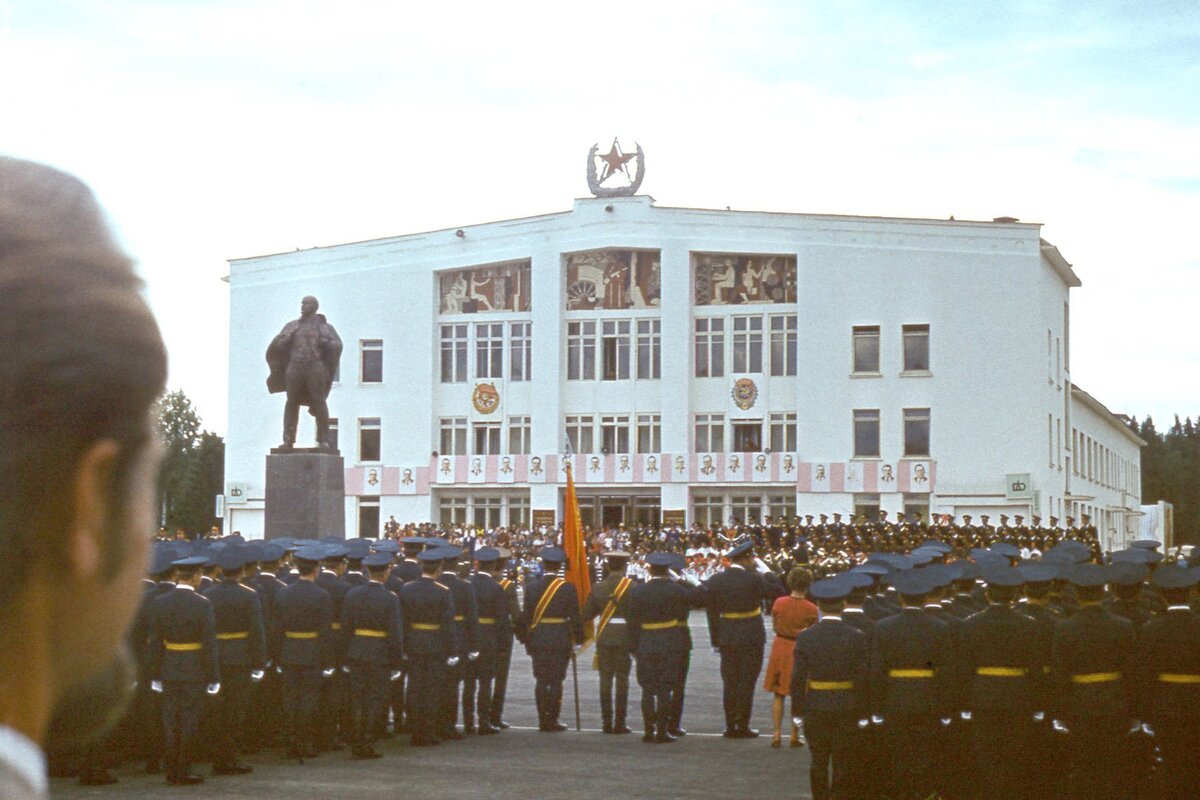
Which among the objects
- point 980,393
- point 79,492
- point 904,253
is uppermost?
point 904,253

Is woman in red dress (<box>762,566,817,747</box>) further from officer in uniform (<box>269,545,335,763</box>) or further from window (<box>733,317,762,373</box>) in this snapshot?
window (<box>733,317,762,373</box>)

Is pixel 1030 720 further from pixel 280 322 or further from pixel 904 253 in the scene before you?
pixel 280 322

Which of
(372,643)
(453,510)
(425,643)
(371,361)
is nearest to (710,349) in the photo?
(453,510)

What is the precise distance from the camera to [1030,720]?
407 inches

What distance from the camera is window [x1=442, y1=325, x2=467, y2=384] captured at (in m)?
52.5

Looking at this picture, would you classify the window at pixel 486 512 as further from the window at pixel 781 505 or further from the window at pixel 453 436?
Result: the window at pixel 781 505

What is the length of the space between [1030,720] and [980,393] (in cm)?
3722

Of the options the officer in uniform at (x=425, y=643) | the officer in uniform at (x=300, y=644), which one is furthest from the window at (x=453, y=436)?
the officer in uniform at (x=300, y=644)

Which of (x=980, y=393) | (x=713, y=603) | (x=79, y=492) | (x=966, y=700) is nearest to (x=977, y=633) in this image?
(x=966, y=700)

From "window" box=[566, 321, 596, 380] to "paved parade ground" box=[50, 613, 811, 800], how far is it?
1358 inches

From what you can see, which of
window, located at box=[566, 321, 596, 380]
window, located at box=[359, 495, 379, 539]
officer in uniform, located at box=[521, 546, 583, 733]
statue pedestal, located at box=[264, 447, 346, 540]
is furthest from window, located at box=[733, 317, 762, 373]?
officer in uniform, located at box=[521, 546, 583, 733]

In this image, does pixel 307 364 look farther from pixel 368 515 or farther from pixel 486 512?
pixel 368 515

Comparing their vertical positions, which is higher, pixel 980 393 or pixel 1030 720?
pixel 980 393

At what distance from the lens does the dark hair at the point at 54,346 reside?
2.41 feet
